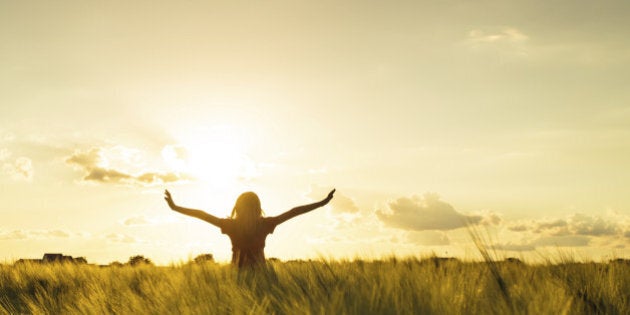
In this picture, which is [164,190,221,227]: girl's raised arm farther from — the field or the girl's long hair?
the field

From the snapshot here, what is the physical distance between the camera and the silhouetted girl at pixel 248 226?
7359 millimetres

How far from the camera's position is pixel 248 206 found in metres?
7.33

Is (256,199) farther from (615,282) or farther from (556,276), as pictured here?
(615,282)

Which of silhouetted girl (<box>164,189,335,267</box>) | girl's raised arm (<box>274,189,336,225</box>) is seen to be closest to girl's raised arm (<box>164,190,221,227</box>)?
silhouetted girl (<box>164,189,335,267</box>)

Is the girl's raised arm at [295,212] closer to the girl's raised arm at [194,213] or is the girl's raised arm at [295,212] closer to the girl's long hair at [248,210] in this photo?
the girl's long hair at [248,210]

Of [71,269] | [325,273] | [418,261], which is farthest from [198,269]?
[71,269]

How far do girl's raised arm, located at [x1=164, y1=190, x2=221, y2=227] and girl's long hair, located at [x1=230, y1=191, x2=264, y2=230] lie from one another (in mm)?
417

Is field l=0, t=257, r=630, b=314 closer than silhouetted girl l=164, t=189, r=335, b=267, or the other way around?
field l=0, t=257, r=630, b=314

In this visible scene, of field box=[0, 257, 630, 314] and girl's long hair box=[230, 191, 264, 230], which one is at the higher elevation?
girl's long hair box=[230, 191, 264, 230]

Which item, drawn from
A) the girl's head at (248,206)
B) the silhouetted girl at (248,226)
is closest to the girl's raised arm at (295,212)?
the silhouetted girl at (248,226)

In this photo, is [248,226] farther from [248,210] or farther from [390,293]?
[390,293]

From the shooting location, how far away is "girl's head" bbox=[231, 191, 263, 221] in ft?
24.1

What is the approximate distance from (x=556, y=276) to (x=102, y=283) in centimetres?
710

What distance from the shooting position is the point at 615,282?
182 inches
